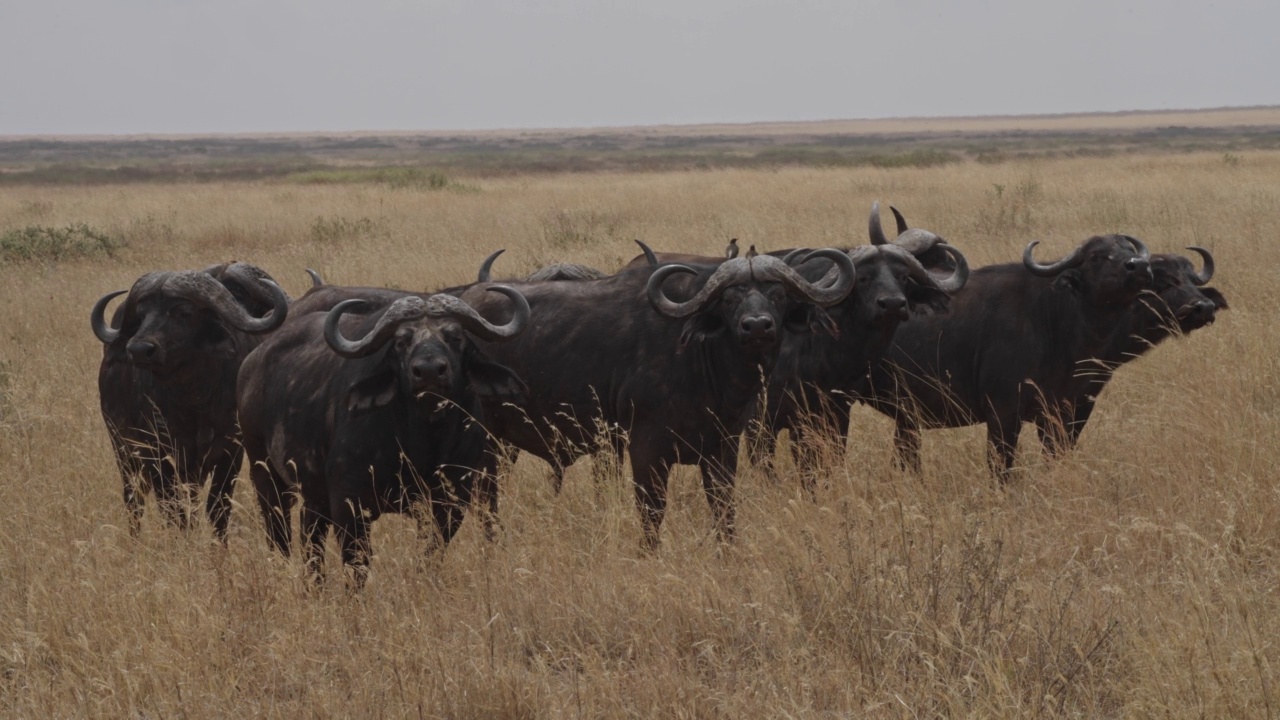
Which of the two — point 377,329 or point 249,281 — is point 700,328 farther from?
point 249,281

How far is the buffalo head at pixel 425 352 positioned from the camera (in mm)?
5129

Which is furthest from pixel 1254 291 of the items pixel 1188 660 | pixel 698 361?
pixel 1188 660

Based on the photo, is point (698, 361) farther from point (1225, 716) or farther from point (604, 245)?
point (604, 245)

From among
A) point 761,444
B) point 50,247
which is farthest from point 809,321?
point 50,247

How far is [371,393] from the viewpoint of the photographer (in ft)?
17.2

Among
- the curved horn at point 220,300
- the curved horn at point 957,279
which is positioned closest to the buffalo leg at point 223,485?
the curved horn at point 220,300

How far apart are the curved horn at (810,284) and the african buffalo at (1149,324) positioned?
5.17 ft

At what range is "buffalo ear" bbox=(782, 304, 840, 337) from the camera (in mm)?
6340

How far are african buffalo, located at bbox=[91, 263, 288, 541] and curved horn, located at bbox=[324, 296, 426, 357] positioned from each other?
3.66 feet

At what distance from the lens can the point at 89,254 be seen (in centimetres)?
1811

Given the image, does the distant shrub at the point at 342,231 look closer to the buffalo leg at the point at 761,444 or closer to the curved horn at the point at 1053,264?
the buffalo leg at the point at 761,444

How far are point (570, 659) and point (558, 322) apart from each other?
2560 mm

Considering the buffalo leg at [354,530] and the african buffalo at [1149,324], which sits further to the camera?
the african buffalo at [1149,324]

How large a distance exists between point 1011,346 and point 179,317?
14.7ft
